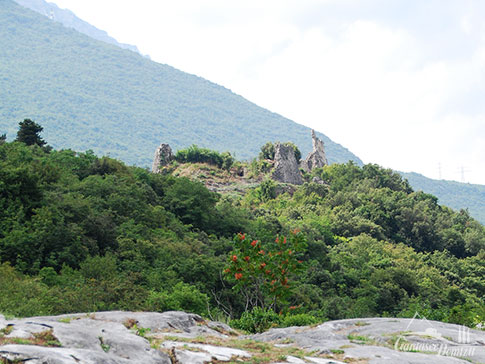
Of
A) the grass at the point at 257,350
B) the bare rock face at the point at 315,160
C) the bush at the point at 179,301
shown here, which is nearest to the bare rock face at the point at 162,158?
the bare rock face at the point at 315,160

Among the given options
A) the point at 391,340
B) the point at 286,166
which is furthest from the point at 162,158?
the point at 391,340

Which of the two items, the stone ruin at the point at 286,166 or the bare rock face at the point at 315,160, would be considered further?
the bare rock face at the point at 315,160

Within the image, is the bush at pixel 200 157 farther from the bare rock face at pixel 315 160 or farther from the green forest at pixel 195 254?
the bare rock face at pixel 315 160

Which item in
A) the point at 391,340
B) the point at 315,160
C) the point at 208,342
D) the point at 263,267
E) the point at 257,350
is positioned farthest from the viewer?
the point at 315,160

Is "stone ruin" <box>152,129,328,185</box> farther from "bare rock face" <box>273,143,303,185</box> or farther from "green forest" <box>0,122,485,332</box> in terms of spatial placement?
"green forest" <box>0,122,485,332</box>

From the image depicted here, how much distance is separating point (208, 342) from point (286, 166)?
235 ft

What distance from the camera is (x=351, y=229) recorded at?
66562 millimetres

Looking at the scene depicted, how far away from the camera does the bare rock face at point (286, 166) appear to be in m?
84.2

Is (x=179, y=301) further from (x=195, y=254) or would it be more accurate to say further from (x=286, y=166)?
(x=286, y=166)

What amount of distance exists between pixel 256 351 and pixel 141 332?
2.56 meters

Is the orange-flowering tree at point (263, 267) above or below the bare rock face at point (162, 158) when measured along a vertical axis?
below

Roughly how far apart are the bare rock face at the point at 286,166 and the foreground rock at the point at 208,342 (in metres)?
66.0

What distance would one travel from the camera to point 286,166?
280 ft

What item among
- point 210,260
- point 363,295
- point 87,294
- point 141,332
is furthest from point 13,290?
point 363,295
